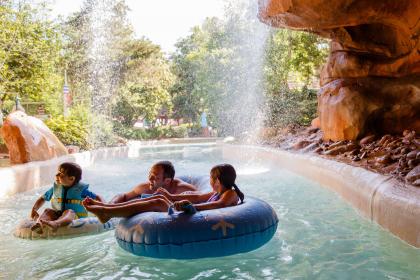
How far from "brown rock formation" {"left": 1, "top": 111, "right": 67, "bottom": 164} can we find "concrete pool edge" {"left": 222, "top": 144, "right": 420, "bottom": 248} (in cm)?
527

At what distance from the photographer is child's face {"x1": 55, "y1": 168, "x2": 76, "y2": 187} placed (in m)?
4.11

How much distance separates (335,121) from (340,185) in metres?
3.19

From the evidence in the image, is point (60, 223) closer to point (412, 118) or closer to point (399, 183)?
point (399, 183)

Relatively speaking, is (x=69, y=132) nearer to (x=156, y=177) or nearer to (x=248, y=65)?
(x=248, y=65)

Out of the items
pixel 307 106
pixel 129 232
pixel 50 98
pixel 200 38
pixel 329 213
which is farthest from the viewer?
pixel 200 38

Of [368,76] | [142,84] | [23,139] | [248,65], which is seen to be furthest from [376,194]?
[142,84]

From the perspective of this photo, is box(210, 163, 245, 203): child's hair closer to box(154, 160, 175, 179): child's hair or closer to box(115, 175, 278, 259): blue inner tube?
box(115, 175, 278, 259): blue inner tube

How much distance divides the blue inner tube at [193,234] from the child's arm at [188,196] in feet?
1.84

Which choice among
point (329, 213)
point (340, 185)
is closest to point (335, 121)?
point (340, 185)

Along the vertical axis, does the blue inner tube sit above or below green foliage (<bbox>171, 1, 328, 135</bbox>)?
below

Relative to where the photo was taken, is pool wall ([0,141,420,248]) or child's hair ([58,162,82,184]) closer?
pool wall ([0,141,420,248])

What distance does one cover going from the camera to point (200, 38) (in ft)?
82.1

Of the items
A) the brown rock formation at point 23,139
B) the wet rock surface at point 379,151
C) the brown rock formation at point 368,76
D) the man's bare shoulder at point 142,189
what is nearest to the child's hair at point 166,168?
the man's bare shoulder at point 142,189

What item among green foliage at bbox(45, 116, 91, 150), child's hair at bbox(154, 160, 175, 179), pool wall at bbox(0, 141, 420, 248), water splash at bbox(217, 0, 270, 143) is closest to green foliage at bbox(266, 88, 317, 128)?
water splash at bbox(217, 0, 270, 143)
